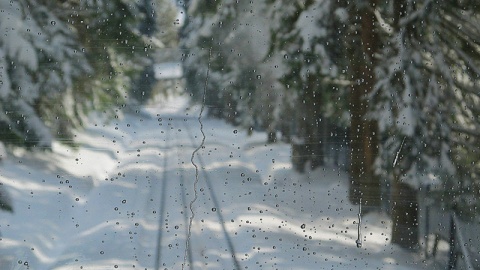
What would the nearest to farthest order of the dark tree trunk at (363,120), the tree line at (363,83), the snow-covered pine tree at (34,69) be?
1. the snow-covered pine tree at (34,69)
2. the tree line at (363,83)
3. the dark tree trunk at (363,120)

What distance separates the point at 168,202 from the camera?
240cm

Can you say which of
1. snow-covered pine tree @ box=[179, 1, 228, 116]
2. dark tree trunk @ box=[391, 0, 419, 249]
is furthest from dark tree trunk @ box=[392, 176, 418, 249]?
snow-covered pine tree @ box=[179, 1, 228, 116]

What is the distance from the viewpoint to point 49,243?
7.68 ft

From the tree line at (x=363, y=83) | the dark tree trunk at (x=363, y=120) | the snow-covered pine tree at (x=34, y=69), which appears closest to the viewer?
the snow-covered pine tree at (x=34, y=69)

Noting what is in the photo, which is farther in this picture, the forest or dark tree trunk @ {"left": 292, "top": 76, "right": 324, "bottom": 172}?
dark tree trunk @ {"left": 292, "top": 76, "right": 324, "bottom": 172}

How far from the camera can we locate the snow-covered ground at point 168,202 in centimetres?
234

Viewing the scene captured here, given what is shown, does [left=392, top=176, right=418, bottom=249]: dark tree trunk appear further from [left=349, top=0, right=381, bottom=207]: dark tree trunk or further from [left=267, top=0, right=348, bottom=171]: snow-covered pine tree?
[left=267, top=0, right=348, bottom=171]: snow-covered pine tree

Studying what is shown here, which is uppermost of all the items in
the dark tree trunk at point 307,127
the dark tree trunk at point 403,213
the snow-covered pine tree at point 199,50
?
the snow-covered pine tree at point 199,50

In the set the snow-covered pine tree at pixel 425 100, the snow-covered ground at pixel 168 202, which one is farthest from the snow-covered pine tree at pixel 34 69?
the snow-covered pine tree at pixel 425 100

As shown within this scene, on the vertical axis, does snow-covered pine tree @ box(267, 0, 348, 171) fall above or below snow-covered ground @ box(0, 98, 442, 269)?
above

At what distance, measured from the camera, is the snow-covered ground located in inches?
92.0

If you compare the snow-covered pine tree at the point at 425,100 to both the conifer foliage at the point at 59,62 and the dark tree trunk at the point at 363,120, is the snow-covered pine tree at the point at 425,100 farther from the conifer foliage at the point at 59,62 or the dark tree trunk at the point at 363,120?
the conifer foliage at the point at 59,62

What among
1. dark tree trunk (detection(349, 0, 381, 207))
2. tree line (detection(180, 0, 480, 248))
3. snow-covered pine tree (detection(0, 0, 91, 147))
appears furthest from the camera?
dark tree trunk (detection(349, 0, 381, 207))

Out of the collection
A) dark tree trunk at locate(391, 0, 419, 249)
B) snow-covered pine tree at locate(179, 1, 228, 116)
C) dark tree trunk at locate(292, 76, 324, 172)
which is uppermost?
snow-covered pine tree at locate(179, 1, 228, 116)
